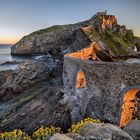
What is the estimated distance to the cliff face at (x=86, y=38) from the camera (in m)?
69.3

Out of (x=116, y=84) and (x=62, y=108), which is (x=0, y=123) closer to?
(x=62, y=108)

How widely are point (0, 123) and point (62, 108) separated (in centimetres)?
632

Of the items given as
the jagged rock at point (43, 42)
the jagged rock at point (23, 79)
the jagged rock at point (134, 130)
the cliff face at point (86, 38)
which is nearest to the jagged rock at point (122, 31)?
the cliff face at point (86, 38)

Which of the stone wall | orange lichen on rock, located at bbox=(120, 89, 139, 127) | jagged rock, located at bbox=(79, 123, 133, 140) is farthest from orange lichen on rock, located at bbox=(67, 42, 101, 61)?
jagged rock, located at bbox=(79, 123, 133, 140)

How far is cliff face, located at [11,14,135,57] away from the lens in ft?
227

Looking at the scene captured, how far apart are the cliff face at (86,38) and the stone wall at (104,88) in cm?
4354

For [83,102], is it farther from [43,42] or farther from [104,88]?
[43,42]

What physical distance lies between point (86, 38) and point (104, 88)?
166 feet

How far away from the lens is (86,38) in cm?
6675

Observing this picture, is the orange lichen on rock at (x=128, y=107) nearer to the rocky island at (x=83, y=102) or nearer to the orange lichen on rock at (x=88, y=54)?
the rocky island at (x=83, y=102)

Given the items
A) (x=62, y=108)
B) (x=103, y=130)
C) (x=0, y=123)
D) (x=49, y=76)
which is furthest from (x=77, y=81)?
(x=49, y=76)

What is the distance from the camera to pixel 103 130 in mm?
10508

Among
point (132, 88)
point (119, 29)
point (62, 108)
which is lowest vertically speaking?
point (62, 108)

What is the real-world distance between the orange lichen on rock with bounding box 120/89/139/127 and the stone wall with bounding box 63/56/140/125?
25cm
